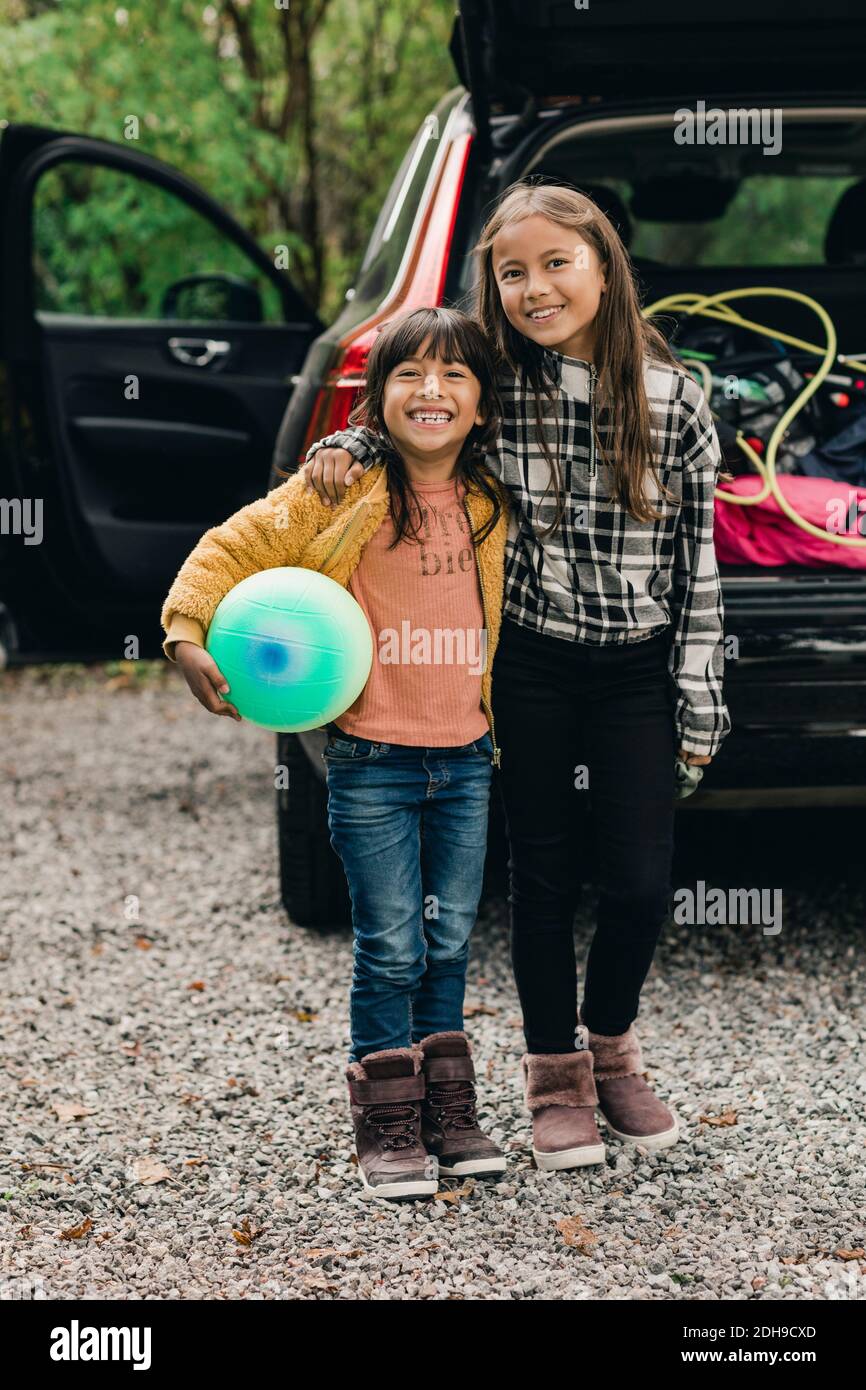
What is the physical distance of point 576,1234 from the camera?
234 cm

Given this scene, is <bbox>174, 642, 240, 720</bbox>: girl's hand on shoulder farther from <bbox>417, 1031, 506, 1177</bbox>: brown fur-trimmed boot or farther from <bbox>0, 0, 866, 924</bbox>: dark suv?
<bbox>417, 1031, 506, 1177</bbox>: brown fur-trimmed boot

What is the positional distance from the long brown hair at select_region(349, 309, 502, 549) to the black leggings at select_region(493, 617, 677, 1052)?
26 cm

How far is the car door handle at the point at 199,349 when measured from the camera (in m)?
4.59

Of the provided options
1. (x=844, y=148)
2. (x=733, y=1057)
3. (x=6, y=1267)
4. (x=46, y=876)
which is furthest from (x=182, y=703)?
(x=6, y=1267)

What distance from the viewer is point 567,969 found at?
2.61 meters

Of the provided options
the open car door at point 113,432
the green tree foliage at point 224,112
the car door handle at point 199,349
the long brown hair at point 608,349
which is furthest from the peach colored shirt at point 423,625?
the green tree foliage at point 224,112

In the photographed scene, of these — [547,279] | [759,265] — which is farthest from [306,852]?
[759,265]

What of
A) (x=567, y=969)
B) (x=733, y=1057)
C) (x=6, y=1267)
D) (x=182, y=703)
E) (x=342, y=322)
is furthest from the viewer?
(x=182, y=703)

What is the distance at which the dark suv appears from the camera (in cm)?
290

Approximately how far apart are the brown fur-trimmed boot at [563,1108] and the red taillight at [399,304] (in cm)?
129

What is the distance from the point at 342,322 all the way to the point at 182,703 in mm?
3766

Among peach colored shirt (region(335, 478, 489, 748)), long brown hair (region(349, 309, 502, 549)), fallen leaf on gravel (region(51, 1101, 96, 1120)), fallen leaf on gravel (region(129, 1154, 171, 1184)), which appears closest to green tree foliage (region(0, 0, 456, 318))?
long brown hair (region(349, 309, 502, 549))

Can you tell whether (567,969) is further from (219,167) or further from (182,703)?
(219,167)

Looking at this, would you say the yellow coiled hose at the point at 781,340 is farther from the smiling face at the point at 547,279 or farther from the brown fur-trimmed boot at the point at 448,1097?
the brown fur-trimmed boot at the point at 448,1097
